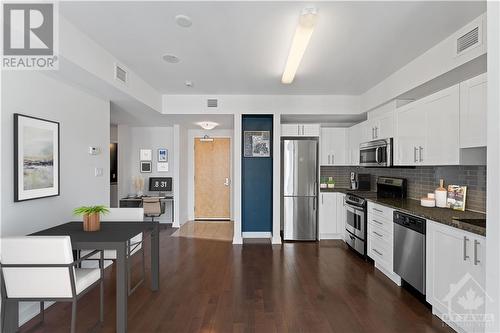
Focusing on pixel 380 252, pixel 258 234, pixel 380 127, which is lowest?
pixel 258 234

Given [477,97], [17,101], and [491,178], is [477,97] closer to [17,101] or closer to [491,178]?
[491,178]

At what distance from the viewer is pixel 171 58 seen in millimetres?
3266

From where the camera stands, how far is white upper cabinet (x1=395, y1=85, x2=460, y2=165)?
2.63 metres

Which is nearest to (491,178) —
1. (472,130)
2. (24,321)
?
(472,130)

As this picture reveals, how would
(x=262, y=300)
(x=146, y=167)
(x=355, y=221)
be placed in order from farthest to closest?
(x=146, y=167) < (x=355, y=221) < (x=262, y=300)

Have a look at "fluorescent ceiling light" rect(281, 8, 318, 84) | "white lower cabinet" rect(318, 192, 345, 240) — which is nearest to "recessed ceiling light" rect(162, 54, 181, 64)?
"fluorescent ceiling light" rect(281, 8, 318, 84)

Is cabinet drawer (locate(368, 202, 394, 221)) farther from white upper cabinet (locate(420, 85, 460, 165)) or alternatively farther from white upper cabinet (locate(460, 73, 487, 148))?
white upper cabinet (locate(460, 73, 487, 148))

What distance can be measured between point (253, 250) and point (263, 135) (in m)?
2.18

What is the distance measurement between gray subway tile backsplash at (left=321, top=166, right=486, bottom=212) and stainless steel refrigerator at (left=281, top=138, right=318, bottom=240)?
1.21 metres

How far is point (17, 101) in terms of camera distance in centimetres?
244

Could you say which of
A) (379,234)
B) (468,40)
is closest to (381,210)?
(379,234)

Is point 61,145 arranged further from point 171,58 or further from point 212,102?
point 212,102

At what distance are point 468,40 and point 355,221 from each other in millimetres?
2836

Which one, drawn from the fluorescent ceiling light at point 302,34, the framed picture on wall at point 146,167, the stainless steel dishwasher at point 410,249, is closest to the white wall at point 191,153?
the framed picture on wall at point 146,167
